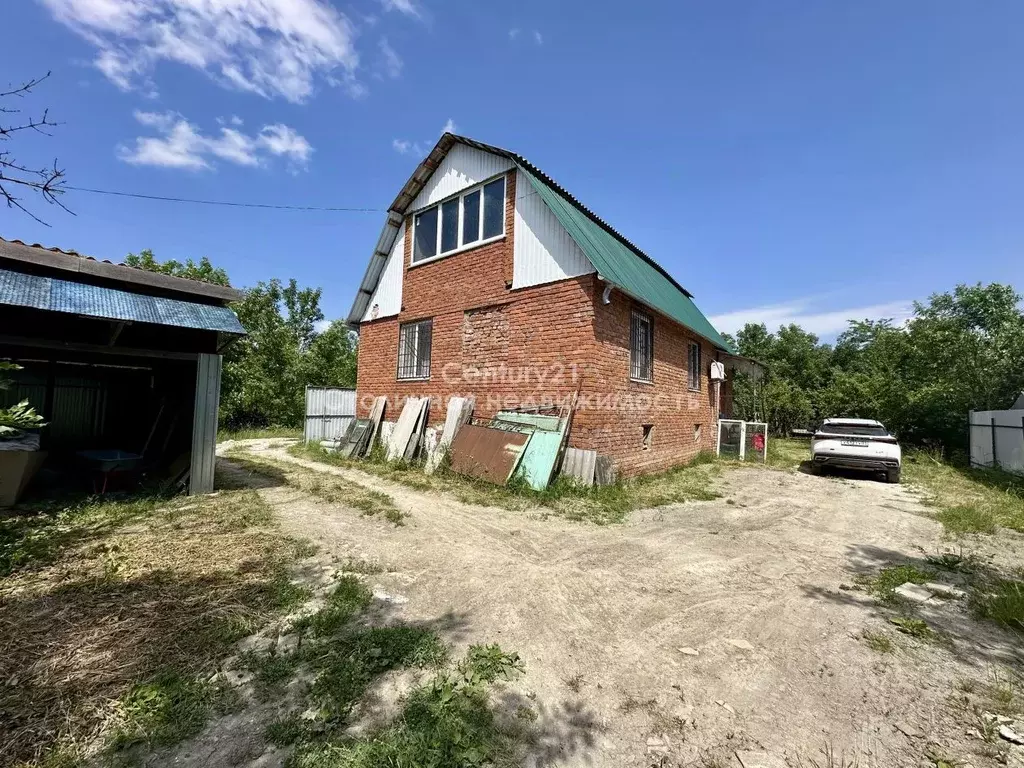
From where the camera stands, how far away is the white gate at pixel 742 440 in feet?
47.3

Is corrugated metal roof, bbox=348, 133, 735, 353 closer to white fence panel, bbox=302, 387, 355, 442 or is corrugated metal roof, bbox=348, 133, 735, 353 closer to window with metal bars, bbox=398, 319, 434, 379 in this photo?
window with metal bars, bbox=398, 319, 434, 379

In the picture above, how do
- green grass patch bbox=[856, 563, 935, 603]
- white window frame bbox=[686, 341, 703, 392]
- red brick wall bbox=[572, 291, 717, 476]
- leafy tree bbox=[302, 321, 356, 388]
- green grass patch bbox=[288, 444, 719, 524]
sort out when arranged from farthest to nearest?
1. leafy tree bbox=[302, 321, 356, 388]
2. white window frame bbox=[686, 341, 703, 392]
3. red brick wall bbox=[572, 291, 717, 476]
4. green grass patch bbox=[288, 444, 719, 524]
5. green grass patch bbox=[856, 563, 935, 603]

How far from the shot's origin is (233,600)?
146 inches

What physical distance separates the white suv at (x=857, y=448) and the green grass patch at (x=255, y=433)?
2157cm

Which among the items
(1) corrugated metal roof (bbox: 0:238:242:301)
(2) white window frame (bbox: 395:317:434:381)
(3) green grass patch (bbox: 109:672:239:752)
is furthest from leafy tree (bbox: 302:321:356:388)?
(3) green grass patch (bbox: 109:672:239:752)

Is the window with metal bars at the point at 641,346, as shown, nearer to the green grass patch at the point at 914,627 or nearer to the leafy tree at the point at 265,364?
the green grass patch at the point at 914,627

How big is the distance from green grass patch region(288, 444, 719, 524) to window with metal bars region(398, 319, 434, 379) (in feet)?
8.61

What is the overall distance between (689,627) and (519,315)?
708 centimetres

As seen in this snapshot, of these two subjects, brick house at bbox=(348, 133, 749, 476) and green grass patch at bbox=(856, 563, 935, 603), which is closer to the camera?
green grass patch at bbox=(856, 563, 935, 603)

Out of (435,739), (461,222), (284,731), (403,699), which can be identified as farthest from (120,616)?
(461,222)

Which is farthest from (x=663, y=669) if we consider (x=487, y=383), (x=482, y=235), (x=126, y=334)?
(x=126, y=334)

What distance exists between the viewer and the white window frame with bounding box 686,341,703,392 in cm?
1332

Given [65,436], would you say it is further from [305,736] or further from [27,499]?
[305,736]

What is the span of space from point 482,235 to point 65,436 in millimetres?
10813
